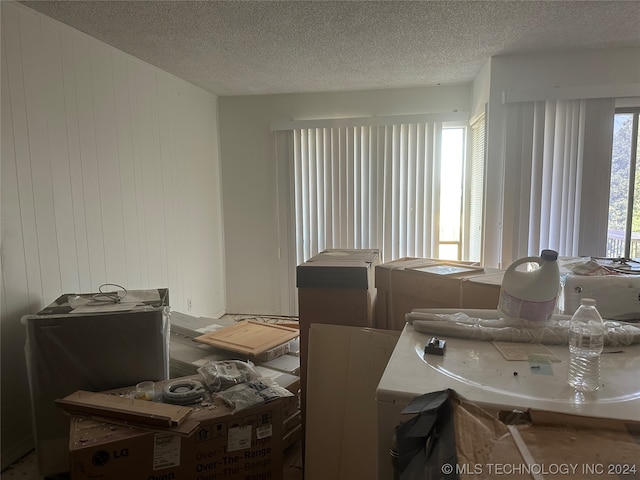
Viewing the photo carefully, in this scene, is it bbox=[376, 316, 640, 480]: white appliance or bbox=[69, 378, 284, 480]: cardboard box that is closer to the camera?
bbox=[376, 316, 640, 480]: white appliance

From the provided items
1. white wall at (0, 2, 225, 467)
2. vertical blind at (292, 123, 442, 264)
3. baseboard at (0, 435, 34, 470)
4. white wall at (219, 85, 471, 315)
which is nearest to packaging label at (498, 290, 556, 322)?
white wall at (0, 2, 225, 467)

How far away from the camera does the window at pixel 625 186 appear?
125 inches

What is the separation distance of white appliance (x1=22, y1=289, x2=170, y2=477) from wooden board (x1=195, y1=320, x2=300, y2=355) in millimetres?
451

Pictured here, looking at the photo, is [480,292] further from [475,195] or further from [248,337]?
[475,195]

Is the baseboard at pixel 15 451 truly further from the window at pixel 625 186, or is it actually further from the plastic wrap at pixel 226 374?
the window at pixel 625 186

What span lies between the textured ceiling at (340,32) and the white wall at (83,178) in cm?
21

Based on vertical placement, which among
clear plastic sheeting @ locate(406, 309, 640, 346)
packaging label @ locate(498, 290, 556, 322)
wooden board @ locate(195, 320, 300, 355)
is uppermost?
packaging label @ locate(498, 290, 556, 322)

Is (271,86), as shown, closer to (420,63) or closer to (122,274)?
(420,63)

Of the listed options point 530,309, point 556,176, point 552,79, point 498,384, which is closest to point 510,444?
point 498,384

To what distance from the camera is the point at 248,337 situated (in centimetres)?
252

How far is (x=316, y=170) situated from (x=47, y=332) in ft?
9.63

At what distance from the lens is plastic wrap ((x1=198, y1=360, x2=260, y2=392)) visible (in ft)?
6.05

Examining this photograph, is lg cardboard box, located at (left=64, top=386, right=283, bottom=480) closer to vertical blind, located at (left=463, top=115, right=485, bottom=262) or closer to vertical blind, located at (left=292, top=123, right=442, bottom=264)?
vertical blind, located at (left=463, top=115, right=485, bottom=262)

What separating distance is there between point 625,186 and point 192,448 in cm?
360
